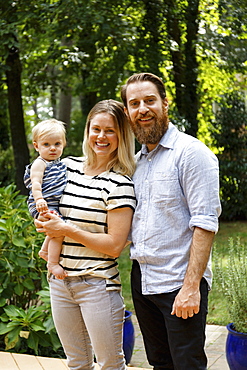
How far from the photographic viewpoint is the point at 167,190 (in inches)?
88.9

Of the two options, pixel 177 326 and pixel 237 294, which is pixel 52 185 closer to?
pixel 177 326

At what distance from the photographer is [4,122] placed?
457 inches

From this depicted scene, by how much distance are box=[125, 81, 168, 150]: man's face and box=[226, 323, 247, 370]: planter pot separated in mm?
1789

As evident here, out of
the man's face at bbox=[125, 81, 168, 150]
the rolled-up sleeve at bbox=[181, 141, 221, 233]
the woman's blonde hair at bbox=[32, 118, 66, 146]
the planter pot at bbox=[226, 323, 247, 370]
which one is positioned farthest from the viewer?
the planter pot at bbox=[226, 323, 247, 370]

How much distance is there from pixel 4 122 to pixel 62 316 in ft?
31.6

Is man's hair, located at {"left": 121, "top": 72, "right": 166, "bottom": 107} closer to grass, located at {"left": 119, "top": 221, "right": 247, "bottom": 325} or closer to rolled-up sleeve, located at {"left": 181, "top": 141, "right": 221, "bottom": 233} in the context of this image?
rolled-up sleeve, located at {"left": 181, "top": 141, "right": 221, "bottom": 233}

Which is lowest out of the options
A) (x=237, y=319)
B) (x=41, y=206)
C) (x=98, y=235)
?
(x=237, y=319)

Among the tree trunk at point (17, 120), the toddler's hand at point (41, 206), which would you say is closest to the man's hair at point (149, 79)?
the toddler's hand at point (41, 206)

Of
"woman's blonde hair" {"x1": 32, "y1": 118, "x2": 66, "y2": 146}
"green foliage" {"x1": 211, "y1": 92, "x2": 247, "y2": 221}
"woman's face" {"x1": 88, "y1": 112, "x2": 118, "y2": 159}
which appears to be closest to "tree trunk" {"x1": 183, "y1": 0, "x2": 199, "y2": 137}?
"green foliage" {"x1": 211, "y1": 92, "x2": 247, "y2": 221}

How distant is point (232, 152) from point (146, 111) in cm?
871

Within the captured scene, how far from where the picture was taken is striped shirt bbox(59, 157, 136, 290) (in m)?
2.38

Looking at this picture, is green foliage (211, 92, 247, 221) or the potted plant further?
green foliage (211, 92, 247, 221)

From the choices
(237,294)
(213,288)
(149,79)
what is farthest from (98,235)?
(213,288)

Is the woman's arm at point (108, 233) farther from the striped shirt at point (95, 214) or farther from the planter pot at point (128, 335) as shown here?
the planter pot at point (128, 335)
